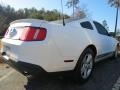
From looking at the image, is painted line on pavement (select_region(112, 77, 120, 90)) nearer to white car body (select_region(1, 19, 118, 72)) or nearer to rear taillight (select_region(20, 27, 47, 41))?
white car body (select_region(1, 19, 118, 72))

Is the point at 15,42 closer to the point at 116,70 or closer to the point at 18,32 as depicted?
the point at 18,32

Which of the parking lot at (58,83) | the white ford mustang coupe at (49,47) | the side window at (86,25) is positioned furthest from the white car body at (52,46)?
the parking lot at (58,83)

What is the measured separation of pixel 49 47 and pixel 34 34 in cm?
38

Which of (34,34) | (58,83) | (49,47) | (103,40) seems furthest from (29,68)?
(103,40)

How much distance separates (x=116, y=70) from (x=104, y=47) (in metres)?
0.79

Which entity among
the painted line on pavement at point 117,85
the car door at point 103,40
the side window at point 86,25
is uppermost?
the side window at point 86,25

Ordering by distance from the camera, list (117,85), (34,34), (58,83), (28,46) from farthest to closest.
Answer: (58,83) → (117,85) → (34,34) → (28,46)

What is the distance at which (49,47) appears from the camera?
4.59 m

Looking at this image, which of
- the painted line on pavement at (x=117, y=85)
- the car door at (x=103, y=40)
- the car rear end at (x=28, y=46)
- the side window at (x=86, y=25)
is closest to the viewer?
the car rear end at (x=28, y=46)

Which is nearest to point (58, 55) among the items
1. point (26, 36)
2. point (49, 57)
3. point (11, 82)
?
point (49, 57)

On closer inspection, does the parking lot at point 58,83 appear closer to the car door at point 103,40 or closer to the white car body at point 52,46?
the white car body at point 52,46

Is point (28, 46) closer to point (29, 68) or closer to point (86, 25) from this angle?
point (29, 68)

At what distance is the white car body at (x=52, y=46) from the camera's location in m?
4.48

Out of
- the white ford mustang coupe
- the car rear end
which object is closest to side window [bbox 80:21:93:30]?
the white ford mustang coupe
